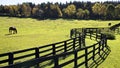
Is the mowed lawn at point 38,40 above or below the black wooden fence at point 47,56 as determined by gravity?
below

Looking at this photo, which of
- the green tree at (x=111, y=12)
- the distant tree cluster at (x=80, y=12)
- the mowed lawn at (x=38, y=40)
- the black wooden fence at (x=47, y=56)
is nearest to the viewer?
the black wooden fence at (x=47, y=56)

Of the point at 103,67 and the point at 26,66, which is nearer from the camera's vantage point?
the point at 26,66

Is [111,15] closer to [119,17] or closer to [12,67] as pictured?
[119,17]

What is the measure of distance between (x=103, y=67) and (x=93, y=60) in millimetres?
1467

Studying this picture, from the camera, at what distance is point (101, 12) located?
14488cm

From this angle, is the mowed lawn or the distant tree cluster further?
the distant tree cluster

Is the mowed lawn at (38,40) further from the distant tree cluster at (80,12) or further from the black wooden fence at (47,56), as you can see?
the distant tree cluster at (80,12)

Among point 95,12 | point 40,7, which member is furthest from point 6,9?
point 95,12

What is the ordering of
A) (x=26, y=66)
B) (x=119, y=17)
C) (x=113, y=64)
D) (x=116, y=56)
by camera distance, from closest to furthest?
1. (x=26, y=66)
2. (x=113, y=64)
3. (x=116, y=56)
4. (x=119, y=17)

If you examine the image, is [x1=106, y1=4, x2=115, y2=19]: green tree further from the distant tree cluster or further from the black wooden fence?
the black wooden fence

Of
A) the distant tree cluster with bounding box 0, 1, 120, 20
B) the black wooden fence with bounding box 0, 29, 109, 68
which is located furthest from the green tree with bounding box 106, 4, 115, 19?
the black wooden fence with bounding box 0, 29, 109, 68

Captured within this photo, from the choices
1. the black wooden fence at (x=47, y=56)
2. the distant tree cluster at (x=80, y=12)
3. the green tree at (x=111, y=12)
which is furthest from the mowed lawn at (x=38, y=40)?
the distant tree cluster at (x=80, y=12)

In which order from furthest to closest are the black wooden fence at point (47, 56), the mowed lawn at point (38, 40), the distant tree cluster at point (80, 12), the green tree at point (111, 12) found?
1. the distant tree cluster at point (80, 12)
2. the green tree at point (111, 12)
3. the mowed lawn at point (38, 40)
4. the black wooden fence at point (47, 56)

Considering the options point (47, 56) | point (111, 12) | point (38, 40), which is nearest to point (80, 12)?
point (111, 12)
